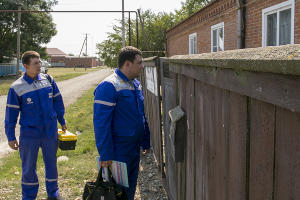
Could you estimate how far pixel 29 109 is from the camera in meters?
4.22

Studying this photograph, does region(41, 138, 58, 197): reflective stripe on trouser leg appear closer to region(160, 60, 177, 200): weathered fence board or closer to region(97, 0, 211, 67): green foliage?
region(160, 60, 177, 200): weathered fence board

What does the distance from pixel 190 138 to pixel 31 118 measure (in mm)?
2412

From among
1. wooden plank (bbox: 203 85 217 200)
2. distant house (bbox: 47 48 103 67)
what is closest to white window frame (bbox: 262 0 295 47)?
wooden plank (bbox: 203 85 217 200)

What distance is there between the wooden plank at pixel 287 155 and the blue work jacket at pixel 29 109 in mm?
3579

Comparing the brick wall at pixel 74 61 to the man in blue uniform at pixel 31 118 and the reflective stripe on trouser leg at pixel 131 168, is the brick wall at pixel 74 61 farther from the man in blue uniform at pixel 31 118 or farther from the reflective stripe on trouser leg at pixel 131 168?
the reflective stripe on trouser leg at pixel 131 168

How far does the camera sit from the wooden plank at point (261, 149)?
1.24 metres

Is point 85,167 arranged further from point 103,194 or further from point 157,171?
point 103,194

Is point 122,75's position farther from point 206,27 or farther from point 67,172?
point 206,27

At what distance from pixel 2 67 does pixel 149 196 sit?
1426 inches

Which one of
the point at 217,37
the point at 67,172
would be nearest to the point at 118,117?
the point at 67,172

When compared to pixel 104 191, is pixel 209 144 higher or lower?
higher

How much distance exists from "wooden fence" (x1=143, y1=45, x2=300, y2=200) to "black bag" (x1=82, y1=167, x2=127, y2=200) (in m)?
0.86

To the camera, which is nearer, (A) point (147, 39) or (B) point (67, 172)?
(B) point (67, 172)

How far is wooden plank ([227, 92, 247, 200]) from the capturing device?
151cm
